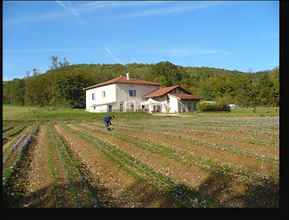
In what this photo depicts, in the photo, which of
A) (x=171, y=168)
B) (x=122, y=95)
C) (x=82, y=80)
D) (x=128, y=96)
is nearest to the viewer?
(x=171, y=168)

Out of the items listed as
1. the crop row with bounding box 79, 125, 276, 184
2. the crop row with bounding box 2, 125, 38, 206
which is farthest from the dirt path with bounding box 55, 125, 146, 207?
the crop row with bounding box 79, 125, 276, 184

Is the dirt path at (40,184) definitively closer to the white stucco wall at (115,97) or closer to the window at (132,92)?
the white stucco wall at (115,97)

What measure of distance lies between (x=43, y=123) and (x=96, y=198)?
51.5 ft

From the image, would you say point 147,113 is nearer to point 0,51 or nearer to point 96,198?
point 96,198

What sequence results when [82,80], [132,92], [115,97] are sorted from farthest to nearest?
[132,92] → [115,97] → [82,80]

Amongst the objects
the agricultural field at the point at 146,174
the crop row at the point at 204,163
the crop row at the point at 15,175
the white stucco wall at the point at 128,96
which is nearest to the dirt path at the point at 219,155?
the agricultural field at the point at 146,174

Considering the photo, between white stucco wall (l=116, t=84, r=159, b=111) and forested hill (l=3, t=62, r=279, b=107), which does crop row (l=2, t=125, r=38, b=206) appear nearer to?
forested hill (l=3, t=62, r=279, b=107)

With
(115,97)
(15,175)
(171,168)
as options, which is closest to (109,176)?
(171,168)

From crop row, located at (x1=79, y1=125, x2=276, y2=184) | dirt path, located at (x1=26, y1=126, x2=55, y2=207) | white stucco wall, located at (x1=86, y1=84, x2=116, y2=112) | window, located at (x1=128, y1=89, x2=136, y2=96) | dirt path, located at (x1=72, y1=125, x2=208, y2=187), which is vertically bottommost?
dirt path, located at (x1=26, y1=126, x2=55, y2=207)

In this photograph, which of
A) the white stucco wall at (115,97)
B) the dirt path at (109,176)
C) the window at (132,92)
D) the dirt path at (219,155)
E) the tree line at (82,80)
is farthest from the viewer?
the window at (132,92)

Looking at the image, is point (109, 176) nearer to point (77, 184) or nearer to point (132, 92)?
point (77, 184)
